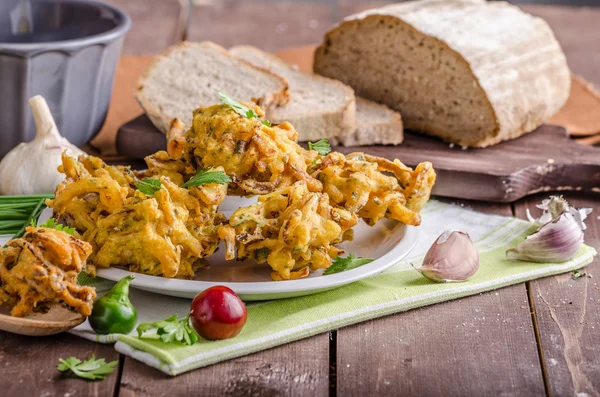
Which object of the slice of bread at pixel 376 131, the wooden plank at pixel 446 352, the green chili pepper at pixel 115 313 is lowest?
the slice of bread at pixel 376 131

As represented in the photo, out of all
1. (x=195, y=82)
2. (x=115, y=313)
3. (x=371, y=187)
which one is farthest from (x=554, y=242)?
(x=195, y=82)

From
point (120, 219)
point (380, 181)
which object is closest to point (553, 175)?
point (380, 181)

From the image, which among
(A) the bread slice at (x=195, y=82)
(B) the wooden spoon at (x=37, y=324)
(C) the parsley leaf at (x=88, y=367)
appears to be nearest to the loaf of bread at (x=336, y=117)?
(A) the bread slice at (x=195, y=82)

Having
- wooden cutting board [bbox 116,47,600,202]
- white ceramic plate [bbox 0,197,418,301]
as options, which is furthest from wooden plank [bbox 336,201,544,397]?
wooden cutting board [bbox 116,47,600,202]

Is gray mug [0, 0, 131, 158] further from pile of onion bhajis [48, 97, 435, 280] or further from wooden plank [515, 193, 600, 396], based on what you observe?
wooden plank [515, 193, 600, 396]

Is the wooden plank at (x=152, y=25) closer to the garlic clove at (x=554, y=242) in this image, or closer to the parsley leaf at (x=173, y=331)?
the garlic clove at (x=554, y=242)

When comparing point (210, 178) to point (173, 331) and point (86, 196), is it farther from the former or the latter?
point (173, 331)
